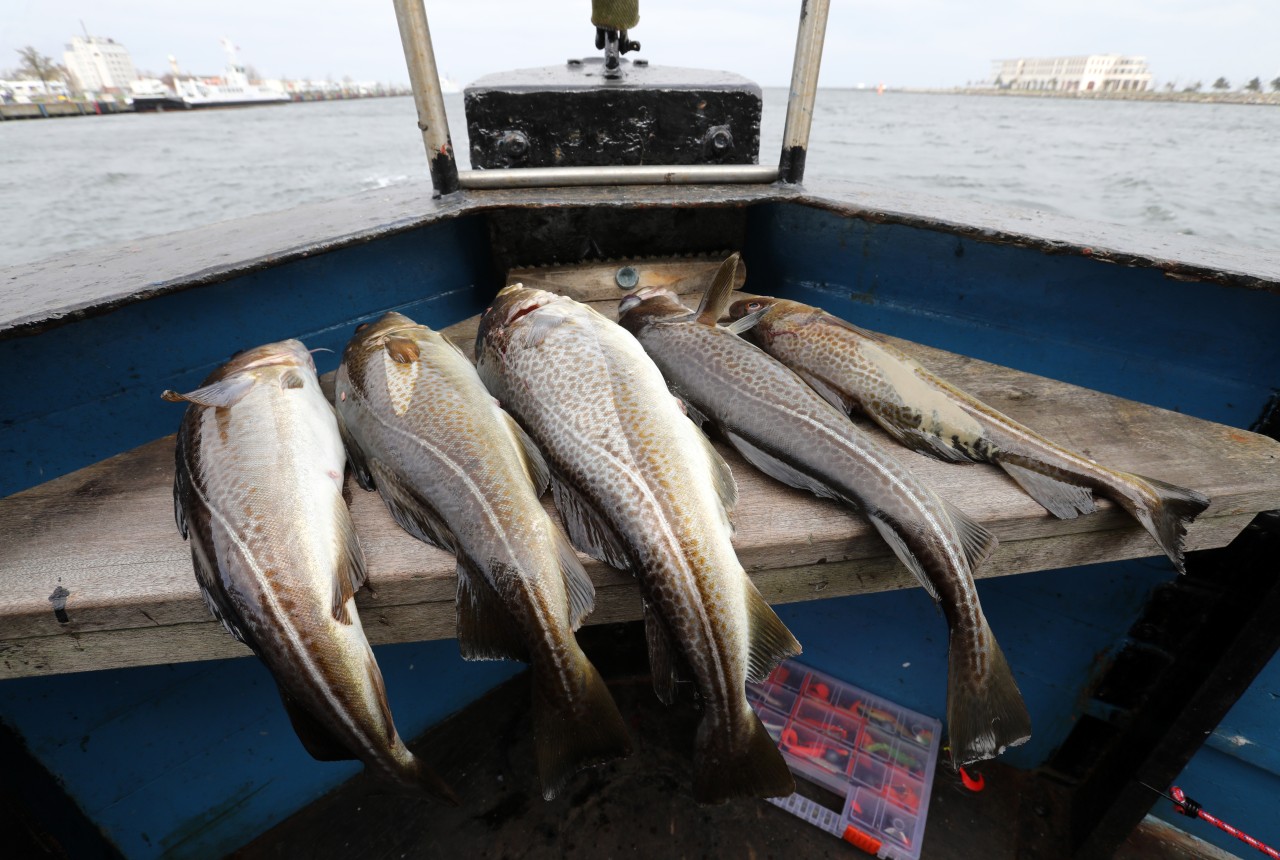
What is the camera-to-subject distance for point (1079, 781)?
2.79 meters

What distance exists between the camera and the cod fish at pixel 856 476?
1.46 meters

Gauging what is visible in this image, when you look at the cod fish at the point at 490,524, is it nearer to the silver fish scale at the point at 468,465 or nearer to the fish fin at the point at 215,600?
the silver fish scale at the point at 468,465

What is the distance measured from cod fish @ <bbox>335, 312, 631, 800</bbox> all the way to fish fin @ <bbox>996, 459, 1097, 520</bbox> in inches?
50.4

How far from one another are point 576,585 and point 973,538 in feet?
3.48

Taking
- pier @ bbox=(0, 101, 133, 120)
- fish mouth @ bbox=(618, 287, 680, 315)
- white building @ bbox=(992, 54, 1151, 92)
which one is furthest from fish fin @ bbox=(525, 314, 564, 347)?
white building @ bbox=(992, 54, 1151, 92)

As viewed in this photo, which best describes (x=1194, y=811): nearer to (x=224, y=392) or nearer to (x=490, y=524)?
(x=490, y=524)

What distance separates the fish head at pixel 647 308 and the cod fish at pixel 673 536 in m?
0.44

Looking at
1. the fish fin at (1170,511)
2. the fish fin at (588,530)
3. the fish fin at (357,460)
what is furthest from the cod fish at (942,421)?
the fish fin at (357,460)

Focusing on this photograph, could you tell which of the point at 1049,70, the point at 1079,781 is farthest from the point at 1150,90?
the point at 1079,781

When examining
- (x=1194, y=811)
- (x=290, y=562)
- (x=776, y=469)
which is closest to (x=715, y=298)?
(x=776, y=469)

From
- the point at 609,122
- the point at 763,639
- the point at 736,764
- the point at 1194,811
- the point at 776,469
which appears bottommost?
the point at 1194,811

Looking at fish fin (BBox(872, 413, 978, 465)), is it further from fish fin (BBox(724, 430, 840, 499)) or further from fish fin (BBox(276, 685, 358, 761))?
fish fin (BBox(276, 685, 358, 761))

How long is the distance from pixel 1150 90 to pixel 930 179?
125303 millimetres

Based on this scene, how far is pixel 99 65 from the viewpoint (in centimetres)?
12444
